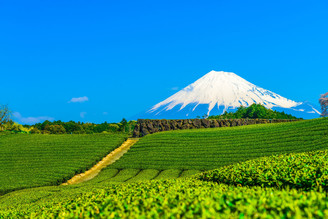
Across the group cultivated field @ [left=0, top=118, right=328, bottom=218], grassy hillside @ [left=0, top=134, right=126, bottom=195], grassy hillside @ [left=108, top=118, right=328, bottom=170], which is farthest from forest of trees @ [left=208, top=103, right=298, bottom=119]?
grassy hillside @ [left=0, top=134, right=126, bottom=195]

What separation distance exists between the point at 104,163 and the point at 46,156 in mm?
5059

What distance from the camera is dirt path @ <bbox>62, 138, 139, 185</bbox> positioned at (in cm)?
2125

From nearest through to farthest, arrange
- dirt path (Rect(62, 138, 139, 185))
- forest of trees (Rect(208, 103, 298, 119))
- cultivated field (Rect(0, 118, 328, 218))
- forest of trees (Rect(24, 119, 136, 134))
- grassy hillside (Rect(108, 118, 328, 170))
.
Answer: cultivated field (Rect(0, 118, 328, 218)), dirt path (Rect(62, 138, 139, 185)), grassy hillside (Rect(108, 118, 328, 170)), forest of trees (Rect(24, 119, 136, 134)), forest of trees (Rect(208, 103, 298, 119))

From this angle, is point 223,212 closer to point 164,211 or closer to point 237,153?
point 164,211

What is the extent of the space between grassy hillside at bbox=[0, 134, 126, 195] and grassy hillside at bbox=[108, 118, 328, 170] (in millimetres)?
2690

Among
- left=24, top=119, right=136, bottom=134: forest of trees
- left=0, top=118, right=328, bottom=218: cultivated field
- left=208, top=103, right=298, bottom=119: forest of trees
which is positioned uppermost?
left=208, top=103, right=298, bottom=119: forest of trees

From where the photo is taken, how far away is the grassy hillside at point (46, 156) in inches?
789

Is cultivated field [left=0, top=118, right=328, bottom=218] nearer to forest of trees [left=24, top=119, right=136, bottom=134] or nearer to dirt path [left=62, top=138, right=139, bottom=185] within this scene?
dirt path [left=62, top=138, right=139, bottom=185]

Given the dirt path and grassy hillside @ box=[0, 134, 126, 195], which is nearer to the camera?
grassy hillside @ box=[0, 134, 126, 195]

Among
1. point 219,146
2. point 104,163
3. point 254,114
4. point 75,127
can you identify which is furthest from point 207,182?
point 254,114

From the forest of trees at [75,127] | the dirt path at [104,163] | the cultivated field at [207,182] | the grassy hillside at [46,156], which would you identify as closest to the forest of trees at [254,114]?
the forest of trees at [75,127]

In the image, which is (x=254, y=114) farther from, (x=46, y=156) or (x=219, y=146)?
(x=46, y=156)

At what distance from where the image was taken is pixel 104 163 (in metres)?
Answer: 24.6

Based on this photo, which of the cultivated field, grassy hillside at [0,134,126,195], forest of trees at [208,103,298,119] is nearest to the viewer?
the cultivated field
